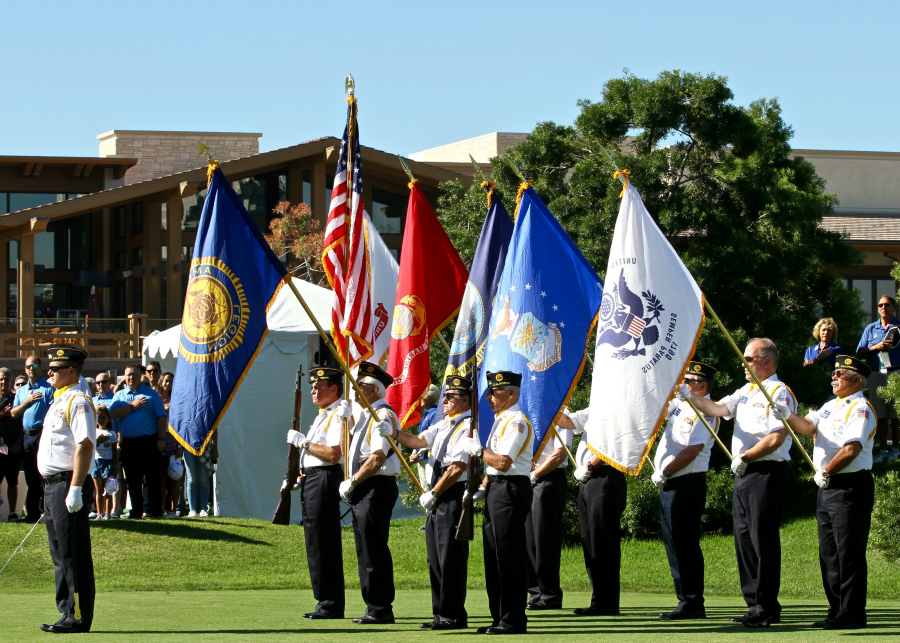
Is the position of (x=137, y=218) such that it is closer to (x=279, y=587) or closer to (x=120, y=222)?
(x=120, y=222)

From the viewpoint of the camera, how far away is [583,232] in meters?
14.8

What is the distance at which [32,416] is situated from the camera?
537 inches

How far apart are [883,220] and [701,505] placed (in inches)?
776

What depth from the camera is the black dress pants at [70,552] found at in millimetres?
7852

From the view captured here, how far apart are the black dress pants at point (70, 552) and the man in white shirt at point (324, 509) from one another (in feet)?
5.21

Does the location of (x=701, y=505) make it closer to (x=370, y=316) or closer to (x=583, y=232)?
(x=370, y=316)

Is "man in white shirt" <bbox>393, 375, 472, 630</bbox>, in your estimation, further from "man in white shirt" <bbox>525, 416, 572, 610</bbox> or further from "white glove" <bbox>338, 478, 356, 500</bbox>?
"man in white shirt" <bbox>525, 416, 572, 610</bbox>

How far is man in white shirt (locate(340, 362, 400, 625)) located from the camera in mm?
8508

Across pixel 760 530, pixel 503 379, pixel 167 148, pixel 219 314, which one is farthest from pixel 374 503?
pixel 167 148

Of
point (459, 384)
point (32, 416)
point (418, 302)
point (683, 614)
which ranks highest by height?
point (418, 302)

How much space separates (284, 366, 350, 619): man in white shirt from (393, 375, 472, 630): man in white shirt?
551 mm

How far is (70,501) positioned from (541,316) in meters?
3.69

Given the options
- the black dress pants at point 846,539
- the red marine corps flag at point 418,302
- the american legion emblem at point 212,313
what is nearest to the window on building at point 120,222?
the red marine corps flag at point 418,302

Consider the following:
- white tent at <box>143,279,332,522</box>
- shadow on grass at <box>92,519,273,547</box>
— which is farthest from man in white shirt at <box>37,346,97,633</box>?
white tent at <box>143,279,332,522</box>
